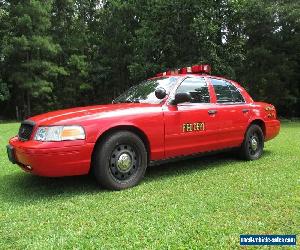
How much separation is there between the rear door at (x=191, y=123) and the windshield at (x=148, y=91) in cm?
19

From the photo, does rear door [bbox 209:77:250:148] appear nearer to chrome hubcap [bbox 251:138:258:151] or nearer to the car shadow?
chrome hubcap [bbox 251:138:258:151]

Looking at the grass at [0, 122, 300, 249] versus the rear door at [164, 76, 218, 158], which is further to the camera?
the rear door at [164, 76, 218, 158]

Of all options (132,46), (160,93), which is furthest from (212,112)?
(132,46)

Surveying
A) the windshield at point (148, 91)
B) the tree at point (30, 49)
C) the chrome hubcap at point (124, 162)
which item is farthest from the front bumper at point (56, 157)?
the tree at point (30, 49)

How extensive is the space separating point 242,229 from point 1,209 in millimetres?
2601

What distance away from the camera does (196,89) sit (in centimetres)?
614

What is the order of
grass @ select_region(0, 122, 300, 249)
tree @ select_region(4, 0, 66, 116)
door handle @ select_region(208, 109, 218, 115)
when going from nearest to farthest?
grass @ select_region(0, 122, 300, 249)
door handle @ select_region(208, 109, 218, 115)
tree @ select_region(4, 0, 66, 116)

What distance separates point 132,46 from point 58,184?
23.9 m

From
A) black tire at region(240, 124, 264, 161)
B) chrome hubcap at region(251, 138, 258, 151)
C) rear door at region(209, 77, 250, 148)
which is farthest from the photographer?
chrome hubcap at region(251, 138, 258, 151)

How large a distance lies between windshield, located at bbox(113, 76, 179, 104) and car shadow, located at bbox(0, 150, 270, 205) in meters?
1.16

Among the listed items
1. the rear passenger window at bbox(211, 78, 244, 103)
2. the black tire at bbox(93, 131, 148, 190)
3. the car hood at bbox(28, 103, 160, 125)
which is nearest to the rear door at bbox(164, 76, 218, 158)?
the rear passenger window at bbox(211, 78, 244, 103)

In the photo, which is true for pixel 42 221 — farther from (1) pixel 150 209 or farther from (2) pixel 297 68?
(2) pixel 297 68

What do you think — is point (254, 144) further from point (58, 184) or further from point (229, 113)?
point (58, 184)

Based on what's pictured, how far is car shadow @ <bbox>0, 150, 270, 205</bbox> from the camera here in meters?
4.81
